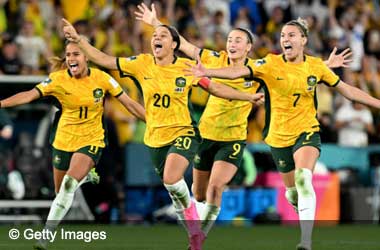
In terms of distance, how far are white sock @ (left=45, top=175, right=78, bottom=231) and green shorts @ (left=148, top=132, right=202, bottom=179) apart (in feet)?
3.26

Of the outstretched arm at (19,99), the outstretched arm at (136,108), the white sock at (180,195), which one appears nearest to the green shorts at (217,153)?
the outstretched arm at (136,108)

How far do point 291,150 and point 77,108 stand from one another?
271 cm

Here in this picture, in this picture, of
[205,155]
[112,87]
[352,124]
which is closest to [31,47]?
[352,124]

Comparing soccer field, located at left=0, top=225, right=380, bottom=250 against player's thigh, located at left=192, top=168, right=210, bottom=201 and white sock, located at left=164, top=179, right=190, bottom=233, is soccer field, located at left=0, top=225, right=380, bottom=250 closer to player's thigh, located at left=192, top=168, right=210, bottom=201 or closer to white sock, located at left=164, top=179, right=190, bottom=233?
player's thigh, located at left=192, top=168, right=210, bottom=201

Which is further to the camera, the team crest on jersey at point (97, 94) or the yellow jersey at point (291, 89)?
the team crest on jersey at point (97, 94)

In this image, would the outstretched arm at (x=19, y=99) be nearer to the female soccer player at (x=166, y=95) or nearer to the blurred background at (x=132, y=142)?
the female soccer player at (x=166, y=95)

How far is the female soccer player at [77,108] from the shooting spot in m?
16.7

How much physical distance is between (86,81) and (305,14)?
12.6 metres

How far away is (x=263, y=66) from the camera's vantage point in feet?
52.7

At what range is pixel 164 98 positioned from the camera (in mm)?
16094

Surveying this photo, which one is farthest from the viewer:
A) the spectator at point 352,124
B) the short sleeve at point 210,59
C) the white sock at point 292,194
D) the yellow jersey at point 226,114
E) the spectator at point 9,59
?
the spectator at point 352,124

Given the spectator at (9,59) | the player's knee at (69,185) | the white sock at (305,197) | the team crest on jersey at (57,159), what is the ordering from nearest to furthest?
the white sock at (305,197) → the player's knee at (69,185) → the team crest on jersey at (57,159) → the spectator at (9,59)

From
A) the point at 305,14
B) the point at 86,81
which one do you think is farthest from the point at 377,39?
the point at 86,81

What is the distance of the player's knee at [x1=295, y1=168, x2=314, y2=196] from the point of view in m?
15.5
